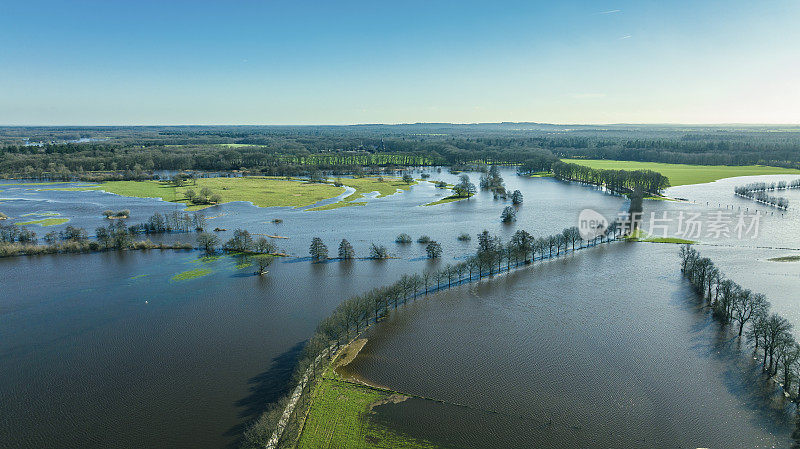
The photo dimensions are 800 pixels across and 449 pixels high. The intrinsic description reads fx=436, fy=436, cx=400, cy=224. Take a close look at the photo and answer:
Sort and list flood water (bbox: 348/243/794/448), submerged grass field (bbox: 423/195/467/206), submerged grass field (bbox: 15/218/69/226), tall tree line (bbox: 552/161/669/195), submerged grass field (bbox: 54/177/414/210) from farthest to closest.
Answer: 1. tall tree line (bbox: 552/161/669/195)
2. submerged grass field (bbox: 54/177/414/210)
3. submerged grass field (bbox: 423/195/467/206)
4. submerged grass field (bbox: 15/218/69/226)
5. flood water (bbox: 348/243/794/448)

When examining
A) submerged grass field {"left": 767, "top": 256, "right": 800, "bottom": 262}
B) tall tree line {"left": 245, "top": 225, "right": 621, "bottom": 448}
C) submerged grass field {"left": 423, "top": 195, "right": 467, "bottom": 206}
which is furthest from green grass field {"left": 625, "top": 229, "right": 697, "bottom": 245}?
submerged grass field {"left": 423, "top": 195, "right": 467, "bottom": 206}

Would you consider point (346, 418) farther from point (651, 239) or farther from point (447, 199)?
point (447, 199)

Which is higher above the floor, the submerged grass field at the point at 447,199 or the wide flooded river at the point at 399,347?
the submerged grass field at the point at 447,199

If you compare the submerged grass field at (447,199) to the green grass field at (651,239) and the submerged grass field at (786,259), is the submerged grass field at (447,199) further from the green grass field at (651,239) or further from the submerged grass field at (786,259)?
the submerged grass field at (786,259)

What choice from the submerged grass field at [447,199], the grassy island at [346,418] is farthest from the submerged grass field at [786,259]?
the submerged grass field at [447,199]

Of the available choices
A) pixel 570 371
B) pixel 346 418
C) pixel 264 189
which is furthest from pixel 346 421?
pixel 264 189

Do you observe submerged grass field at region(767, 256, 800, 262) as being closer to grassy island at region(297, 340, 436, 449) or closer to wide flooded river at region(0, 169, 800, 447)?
wide flooded river at region(0, 169, 800, 447)

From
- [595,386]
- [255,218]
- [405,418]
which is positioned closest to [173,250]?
[255,218]
